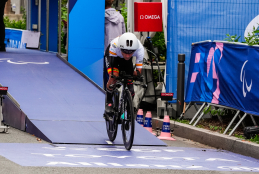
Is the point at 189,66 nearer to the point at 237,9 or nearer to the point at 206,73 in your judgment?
the point at 206,73

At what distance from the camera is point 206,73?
35.9 ft

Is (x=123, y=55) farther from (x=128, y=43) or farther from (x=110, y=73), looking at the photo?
(x=110, y=73)

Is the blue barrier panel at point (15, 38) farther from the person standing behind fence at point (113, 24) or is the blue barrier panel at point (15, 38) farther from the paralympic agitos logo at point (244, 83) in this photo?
the paralympic agitos logo at point (244, 83)

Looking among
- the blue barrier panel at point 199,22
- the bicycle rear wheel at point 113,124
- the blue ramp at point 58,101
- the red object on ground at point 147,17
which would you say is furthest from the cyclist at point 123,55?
the red object on ground at point 147,17

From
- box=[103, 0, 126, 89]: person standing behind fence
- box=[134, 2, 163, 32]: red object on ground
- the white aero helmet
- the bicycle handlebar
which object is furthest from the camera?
box=[103, 0, 126, 89]: person standing behind fence

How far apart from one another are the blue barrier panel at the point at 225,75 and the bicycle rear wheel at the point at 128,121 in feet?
7.62

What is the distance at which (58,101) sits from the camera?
35.8 feet

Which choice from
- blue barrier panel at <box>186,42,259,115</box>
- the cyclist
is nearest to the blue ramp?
the cyclist

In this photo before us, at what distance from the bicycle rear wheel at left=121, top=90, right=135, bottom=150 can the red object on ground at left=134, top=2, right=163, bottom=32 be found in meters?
5.23

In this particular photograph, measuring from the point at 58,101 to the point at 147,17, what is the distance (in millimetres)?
3669

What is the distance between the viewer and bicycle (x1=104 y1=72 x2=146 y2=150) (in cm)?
800

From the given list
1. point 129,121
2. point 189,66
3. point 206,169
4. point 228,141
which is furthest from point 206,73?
point 206,169

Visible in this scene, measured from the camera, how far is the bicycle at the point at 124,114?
8.00m

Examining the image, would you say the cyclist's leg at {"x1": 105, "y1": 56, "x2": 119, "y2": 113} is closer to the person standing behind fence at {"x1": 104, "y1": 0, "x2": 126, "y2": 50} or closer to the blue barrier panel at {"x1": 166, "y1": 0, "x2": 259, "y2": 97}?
the blue barrier panel at {"x1": 166, "y1": 0, "x2": 259, "y2": 97}
